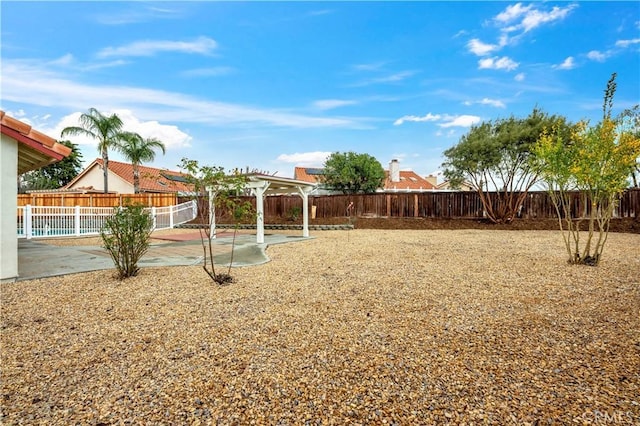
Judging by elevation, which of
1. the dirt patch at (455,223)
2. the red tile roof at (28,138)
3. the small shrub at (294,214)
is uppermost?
the red tile roof at (28,138)

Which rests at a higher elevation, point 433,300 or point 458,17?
point 458,17

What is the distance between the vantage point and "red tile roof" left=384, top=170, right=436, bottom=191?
31.8m

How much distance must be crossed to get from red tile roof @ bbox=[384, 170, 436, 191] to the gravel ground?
26586mm

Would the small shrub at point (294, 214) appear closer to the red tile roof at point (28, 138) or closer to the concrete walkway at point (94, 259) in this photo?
the concrete walkway at point (94, 259)

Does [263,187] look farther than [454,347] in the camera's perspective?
Yes

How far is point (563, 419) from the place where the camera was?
1.75 m

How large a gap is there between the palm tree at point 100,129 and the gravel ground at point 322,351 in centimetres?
2058

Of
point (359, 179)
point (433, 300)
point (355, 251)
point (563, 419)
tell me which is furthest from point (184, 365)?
point (359, 179)

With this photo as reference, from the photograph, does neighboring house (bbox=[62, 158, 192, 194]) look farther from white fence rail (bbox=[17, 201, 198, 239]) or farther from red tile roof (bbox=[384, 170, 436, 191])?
red tile roof (bbox=[384, 170, 436, 191])

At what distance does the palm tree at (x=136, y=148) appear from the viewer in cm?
2231

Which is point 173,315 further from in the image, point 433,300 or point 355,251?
point 355,251

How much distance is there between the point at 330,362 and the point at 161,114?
14329mm

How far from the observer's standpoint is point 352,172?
2398cm

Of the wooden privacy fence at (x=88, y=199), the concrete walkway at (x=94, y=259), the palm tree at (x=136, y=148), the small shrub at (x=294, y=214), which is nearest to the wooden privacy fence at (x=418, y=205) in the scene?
the small shrub at (x=294, y=214)
